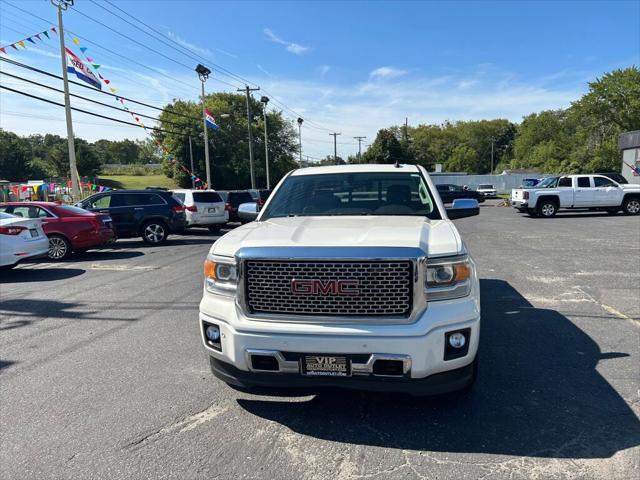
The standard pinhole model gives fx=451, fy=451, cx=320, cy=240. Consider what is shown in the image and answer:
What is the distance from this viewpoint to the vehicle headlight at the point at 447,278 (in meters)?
2.89

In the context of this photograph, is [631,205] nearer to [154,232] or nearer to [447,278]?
[154,232]

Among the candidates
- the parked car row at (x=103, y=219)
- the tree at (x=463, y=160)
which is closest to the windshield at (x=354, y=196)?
the parked car row at (x=103, y=219)

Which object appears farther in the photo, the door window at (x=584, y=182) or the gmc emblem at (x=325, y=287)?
the door window at (x=584, y=182)

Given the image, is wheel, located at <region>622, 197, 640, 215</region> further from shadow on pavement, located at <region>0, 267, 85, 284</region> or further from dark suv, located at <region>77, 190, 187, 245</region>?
shadow on pavement, located at <region>0, 267, 85, 284</region>

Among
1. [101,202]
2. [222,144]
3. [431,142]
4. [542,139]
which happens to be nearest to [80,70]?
[101,202]

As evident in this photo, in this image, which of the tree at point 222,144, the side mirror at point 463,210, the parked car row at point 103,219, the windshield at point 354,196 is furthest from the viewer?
the tree at point 222,144

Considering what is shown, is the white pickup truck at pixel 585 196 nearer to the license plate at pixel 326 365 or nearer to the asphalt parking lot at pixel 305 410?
the asphalt parking lot at pixel 305 410

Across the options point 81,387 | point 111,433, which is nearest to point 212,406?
point 111,433

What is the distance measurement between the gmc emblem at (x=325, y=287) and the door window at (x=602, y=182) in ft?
71.3

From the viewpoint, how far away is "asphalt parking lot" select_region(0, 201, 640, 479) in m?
2.73

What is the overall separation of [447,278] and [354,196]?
1756mm

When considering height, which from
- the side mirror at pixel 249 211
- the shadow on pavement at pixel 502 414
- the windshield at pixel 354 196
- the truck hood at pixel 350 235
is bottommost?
the shadow on pavement at pixel 502 414

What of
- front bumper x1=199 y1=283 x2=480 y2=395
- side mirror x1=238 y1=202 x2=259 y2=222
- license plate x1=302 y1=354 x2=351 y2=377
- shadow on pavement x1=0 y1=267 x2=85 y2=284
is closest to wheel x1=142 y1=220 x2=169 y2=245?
shadow on pavement x1=0 y1=267 x2=85 y2=284

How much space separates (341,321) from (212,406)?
1361mm
